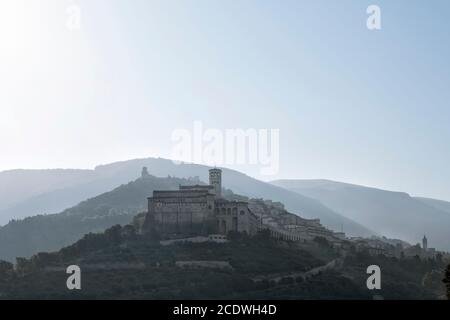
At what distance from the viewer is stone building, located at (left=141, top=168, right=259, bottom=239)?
7906cm

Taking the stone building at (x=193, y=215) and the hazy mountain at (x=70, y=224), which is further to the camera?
the hazy mountain at (x=70, y=224)

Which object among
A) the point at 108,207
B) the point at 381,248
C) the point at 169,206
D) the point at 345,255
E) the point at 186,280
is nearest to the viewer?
the point at 186,280

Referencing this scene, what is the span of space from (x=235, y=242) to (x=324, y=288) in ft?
38.3

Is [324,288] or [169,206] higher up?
[169,206]

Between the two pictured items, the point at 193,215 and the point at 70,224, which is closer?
the point at 193,215

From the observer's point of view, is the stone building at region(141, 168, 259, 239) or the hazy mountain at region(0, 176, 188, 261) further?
the hazy mountain at region(0, 176, 188, 261)

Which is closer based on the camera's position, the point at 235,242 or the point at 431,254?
the point at 235,242

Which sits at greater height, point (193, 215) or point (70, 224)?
point (193, 215)

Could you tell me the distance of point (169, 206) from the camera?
3145 inches

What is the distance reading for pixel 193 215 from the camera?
79125mm

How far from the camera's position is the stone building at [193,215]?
7906cm

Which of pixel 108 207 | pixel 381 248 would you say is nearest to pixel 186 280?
pixel 381 248
